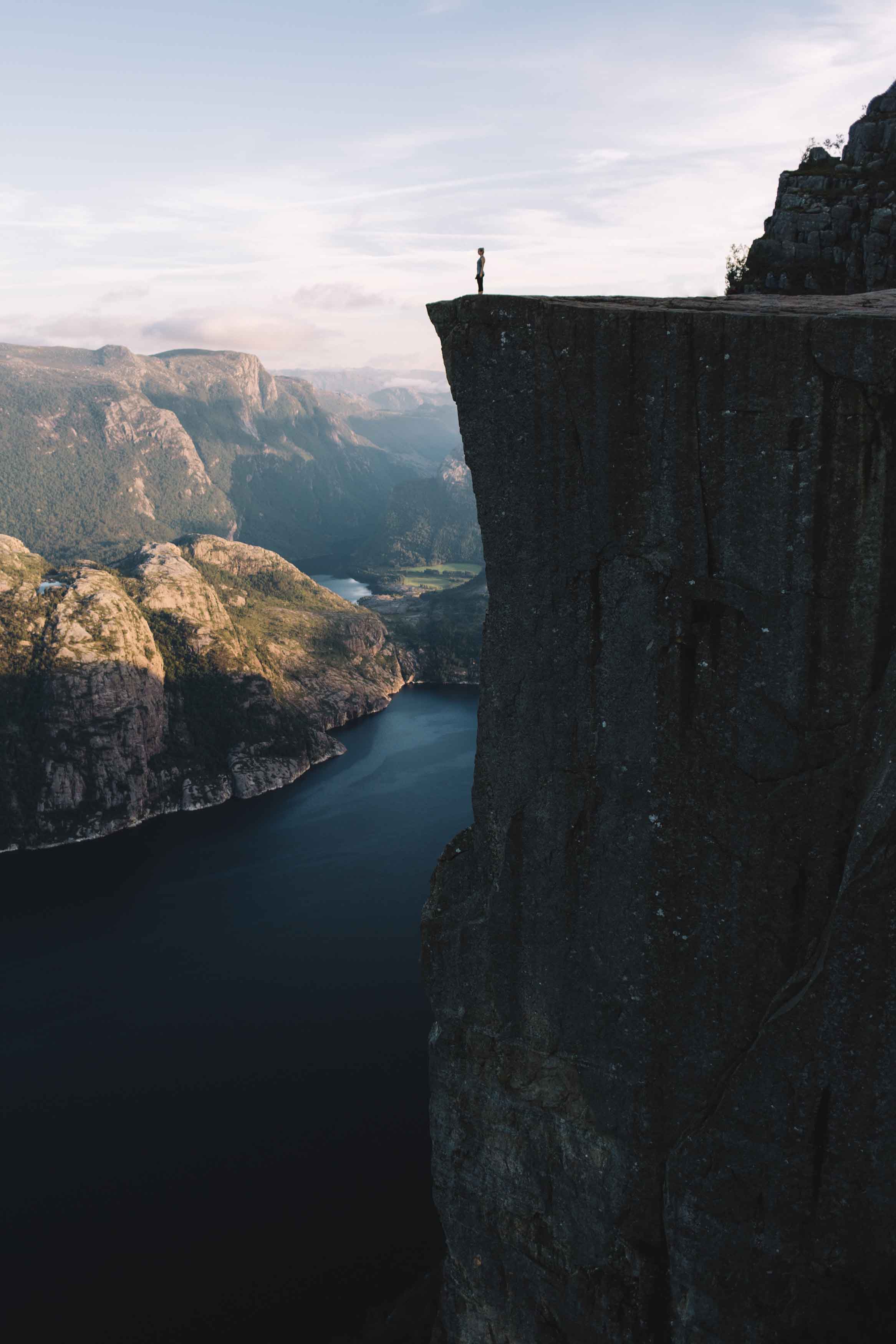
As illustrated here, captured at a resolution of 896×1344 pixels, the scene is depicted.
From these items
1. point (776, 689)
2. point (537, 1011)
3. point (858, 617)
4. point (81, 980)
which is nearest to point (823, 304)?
point (858, 617)

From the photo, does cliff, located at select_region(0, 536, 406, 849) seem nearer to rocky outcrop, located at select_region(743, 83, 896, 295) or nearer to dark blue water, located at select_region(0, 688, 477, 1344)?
dark blue water, located at select_region(0, 688, 477, 1344)

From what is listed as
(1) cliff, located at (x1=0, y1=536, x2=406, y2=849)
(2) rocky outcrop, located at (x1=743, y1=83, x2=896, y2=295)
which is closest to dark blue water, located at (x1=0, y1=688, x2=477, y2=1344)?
(1) cliff, located at (x1=0, y1=536, x2=406, y2=849)

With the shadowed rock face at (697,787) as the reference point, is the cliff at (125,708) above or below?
below

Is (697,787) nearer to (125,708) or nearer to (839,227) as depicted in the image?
(839,227)

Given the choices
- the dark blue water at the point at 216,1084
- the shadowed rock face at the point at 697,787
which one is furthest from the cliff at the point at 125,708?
the shadowed rock face at the point at 697,787

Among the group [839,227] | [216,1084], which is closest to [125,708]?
[216,1084]

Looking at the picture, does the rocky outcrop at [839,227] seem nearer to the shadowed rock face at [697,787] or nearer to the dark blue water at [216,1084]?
the shadowed rock face at [697,787]

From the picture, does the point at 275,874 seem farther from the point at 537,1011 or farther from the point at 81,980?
the point at 537,1011
